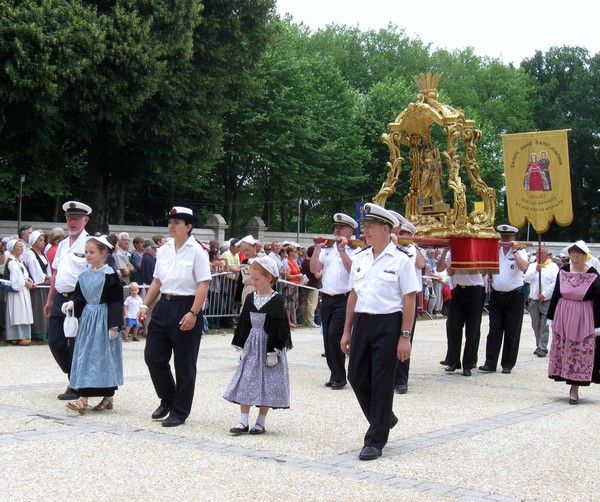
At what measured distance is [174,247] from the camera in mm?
8555

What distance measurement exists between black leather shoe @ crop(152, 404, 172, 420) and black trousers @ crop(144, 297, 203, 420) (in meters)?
0.04

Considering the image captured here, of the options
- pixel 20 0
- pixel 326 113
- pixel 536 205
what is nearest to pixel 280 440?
pixel 536 205

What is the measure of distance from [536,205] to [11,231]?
22879 millimetres

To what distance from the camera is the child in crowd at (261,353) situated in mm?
7984

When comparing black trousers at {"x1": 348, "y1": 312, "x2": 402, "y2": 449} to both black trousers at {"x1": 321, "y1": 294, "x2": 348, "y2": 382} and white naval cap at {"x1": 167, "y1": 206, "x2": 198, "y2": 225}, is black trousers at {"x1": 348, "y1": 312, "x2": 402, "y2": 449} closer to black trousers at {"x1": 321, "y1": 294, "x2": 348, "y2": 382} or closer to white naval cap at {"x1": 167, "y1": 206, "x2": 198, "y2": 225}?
white naval cap at {"x1": 167, "y1": 206, "x2": 198, "y2": 225}

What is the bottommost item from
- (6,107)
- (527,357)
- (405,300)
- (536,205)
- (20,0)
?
(527,357)

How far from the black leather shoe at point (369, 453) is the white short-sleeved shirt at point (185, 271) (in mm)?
2275

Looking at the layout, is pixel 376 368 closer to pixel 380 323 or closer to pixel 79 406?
pixel 380 323

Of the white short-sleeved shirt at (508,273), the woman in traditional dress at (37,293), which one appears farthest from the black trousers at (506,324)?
the woman in traditional dress at (37,293)

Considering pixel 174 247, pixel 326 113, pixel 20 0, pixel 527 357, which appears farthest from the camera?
pixel 326 113

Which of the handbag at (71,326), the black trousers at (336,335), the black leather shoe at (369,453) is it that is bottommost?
the black leather shoe at (369,453)

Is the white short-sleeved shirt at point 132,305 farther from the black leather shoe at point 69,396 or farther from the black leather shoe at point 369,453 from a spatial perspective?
the black leather shoe at point 369,453

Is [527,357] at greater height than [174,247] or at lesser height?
lesser

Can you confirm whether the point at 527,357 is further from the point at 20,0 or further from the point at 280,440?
the point at 20,0
